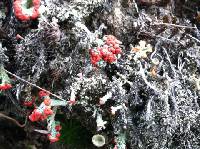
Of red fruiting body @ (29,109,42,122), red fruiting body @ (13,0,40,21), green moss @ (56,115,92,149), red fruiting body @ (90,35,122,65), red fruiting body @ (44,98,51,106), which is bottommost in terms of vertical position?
green moss @ (56,115,92,149)

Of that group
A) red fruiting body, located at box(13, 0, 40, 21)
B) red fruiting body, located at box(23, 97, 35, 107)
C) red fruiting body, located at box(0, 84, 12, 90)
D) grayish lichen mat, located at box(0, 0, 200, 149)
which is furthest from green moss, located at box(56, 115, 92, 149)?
red fruiting body, located at box(13, 0, 40, 21)

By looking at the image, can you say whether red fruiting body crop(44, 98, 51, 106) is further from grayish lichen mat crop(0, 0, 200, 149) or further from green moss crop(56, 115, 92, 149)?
green moss crop(56, 115, 92, 149)

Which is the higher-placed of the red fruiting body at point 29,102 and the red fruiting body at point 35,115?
the red fruiting body at point 29,102

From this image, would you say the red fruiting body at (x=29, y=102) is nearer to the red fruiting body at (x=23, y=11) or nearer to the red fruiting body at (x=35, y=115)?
the red fruiting body at (x=35, y=115)

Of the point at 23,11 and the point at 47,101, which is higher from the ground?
the point at 23,11

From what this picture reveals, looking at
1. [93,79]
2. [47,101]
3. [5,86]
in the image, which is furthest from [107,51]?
[5,86]

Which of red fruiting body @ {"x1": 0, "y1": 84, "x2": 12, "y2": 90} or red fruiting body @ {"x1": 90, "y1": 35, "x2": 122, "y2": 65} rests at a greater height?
red fruiting body @ {"x1": 90, "y1": 35, "x2": 122, "y2": 65}

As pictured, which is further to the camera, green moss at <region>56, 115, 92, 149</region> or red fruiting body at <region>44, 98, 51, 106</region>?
green moss at <region>56, 115, 92, 149</region>

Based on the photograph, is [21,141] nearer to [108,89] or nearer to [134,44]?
[108,89]

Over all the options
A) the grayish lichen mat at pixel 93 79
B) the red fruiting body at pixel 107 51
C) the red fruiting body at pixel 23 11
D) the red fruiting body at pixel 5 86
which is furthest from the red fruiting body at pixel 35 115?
the red fruiting body at pixel 23 11

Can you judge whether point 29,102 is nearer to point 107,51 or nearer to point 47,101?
point 47,101

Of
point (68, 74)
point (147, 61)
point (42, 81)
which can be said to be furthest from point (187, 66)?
point (42, 81)
